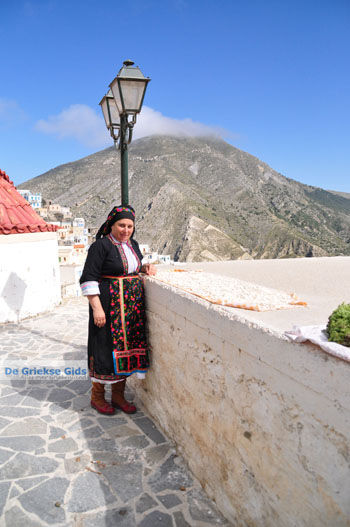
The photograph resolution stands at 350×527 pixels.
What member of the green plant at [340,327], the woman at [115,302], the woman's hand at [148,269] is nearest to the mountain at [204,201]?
the woman's hand at [148,269]

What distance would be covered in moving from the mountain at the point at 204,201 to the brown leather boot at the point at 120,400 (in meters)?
63.6

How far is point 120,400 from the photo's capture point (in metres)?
3.55

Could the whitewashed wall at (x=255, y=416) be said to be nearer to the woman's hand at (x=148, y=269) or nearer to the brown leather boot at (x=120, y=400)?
the woman's hand at (x=148, y=269)

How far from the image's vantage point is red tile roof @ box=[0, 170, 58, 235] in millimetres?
6523

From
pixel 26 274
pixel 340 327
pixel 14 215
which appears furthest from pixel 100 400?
pixel 14 215

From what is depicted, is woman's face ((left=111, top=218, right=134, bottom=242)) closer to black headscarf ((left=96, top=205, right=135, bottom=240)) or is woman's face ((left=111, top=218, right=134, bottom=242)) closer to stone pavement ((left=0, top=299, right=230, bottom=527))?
black headscarf ((left=96, top=205, right=135, bottom=240))

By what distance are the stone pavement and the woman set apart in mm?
527

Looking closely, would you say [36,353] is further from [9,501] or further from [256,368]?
[256,368]

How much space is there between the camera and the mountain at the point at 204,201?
2926 inches

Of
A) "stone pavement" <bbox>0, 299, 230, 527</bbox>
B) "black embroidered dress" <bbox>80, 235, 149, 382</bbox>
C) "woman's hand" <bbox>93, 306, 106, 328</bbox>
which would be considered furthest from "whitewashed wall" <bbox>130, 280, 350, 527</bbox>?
"woman's hand" <bbox>93, 306, 106, 328</bbox>

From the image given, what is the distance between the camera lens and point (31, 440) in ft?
10.0

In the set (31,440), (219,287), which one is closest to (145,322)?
(219,287)

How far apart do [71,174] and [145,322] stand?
108885 millimetres

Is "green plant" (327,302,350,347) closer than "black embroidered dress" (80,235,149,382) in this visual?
Yes
